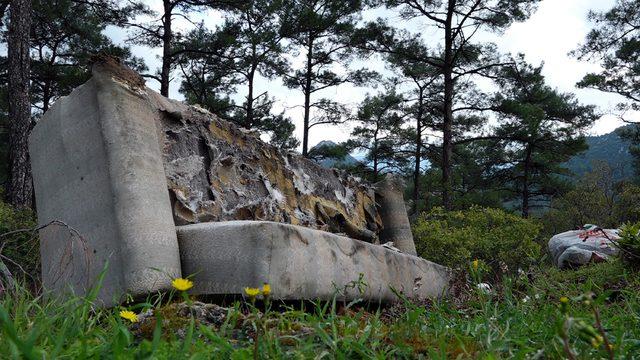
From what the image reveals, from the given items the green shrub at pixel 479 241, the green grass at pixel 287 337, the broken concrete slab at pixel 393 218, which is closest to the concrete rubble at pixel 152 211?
the green grass at pixel 287 337

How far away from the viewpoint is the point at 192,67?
15.8m

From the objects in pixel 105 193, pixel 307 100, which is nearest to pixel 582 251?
pixel 105 193

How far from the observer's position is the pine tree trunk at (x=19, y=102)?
8.16 meters

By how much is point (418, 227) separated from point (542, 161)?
50.3 feet

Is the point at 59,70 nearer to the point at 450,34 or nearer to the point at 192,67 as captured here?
the point at 192,67

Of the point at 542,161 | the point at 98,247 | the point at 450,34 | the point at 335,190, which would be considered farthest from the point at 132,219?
the point at 542,161

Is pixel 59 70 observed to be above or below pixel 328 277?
above

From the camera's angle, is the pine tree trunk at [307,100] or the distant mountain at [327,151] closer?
the pine tree trunk at [307,100]

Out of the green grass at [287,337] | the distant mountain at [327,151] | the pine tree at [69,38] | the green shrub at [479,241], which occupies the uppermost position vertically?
the pine tree at [69,38]

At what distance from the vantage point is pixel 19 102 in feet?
27.1

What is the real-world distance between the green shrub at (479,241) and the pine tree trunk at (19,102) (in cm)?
586

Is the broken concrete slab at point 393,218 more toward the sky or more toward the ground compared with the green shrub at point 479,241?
more toward the sky

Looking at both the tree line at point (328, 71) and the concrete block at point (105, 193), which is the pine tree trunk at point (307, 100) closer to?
the tree line at point (328, 71)

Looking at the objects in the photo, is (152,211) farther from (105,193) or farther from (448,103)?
(448,103)
